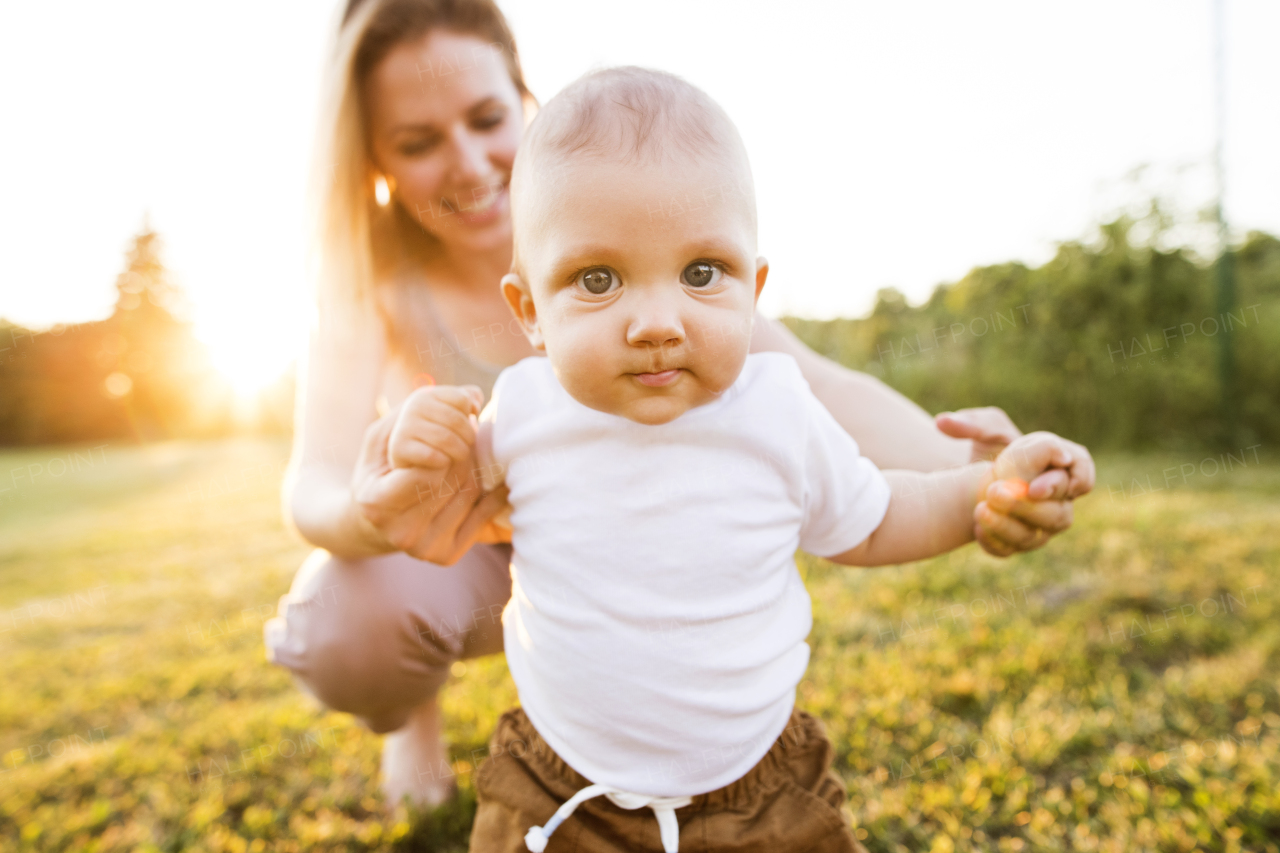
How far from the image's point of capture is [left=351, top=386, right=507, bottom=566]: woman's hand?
3.96ft

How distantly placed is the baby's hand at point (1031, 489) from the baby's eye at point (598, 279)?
0.72 meters

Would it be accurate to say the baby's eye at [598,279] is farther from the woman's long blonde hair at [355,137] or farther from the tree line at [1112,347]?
the tree line at [1112,347]

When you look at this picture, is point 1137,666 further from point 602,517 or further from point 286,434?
point 286,434

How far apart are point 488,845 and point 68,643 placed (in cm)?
467

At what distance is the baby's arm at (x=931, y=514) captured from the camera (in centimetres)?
130

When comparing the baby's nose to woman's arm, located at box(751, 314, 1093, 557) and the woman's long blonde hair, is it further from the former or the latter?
the woman's long blonde hair

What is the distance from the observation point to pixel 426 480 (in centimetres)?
125

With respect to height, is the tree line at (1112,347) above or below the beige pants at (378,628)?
above

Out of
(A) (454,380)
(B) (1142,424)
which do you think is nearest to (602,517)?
(A) (454,380)

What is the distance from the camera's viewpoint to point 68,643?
Answer: 15.2 ft

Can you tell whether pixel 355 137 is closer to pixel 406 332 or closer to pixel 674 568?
pixel 406 332

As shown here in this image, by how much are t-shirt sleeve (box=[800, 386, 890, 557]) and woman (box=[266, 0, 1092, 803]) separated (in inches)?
20.2

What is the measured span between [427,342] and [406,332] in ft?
0.22

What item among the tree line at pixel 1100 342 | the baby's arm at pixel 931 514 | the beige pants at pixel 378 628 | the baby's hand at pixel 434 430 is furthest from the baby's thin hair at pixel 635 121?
the tree line at pixel 1100 342
